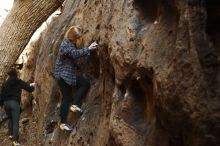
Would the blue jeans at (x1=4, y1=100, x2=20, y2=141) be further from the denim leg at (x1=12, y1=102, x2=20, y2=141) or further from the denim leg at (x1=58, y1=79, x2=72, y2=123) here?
the denim leg at (x1=58, y1=79, x2=72, y2=123)

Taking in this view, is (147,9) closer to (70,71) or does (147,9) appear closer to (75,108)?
(70,71)

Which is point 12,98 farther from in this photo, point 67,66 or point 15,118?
point 67,66

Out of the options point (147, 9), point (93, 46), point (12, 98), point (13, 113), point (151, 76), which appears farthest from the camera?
point (13, 113)

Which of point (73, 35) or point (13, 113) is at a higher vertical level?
point (73, 35)

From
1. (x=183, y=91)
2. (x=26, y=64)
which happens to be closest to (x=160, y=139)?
(x=183, y=91)

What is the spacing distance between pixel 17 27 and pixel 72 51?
1.02 meters

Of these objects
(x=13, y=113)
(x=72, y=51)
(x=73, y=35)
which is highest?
(x=73, y=35)

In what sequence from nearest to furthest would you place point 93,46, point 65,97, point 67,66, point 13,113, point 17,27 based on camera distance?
point 17,27, point 93,46, point 67,66, point 65,97, point 13,113

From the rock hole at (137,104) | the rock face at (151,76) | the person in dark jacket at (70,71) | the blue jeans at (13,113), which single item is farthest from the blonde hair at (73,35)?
the blue jeans at (13,113)

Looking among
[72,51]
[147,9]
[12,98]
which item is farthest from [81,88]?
[147,9]

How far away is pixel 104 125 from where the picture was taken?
7523 mm

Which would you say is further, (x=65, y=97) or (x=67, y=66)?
(x=65, y=97)

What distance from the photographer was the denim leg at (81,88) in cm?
891

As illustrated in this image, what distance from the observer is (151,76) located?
5840 millimetres
